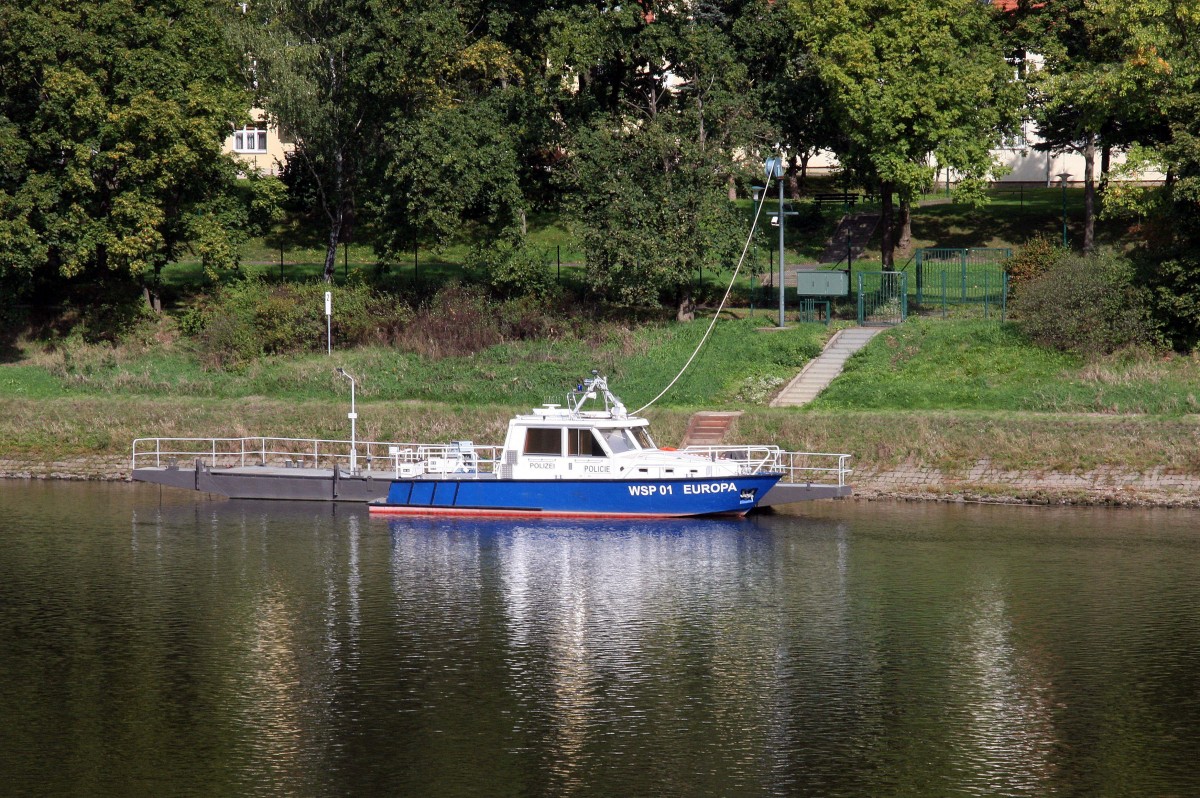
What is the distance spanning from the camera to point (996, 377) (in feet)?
171

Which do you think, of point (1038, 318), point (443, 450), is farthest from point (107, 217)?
point (1038, 318)

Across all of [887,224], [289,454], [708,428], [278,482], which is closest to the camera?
[278,482]

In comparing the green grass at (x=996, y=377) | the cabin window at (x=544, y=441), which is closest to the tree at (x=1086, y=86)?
the green grass at (x=996, y=377)

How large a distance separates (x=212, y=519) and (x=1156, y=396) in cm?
3096

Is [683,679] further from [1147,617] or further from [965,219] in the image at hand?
[965,219]

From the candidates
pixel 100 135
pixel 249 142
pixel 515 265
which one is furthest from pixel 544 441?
pixel 249 142

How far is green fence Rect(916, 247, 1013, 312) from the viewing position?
200 ft

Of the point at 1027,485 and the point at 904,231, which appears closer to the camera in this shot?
the point at 1027,485

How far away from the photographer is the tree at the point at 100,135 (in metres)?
60.1

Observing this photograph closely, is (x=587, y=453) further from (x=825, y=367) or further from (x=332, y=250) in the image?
(x=332, y=250)

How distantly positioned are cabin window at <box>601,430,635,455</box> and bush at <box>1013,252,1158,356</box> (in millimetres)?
18598

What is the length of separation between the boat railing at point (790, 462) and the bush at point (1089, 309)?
11440mm

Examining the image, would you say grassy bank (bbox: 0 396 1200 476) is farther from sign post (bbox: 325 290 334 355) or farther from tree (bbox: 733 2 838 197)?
tree (bbox: 733 2 838 197)

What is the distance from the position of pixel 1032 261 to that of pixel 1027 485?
57.9 feet
